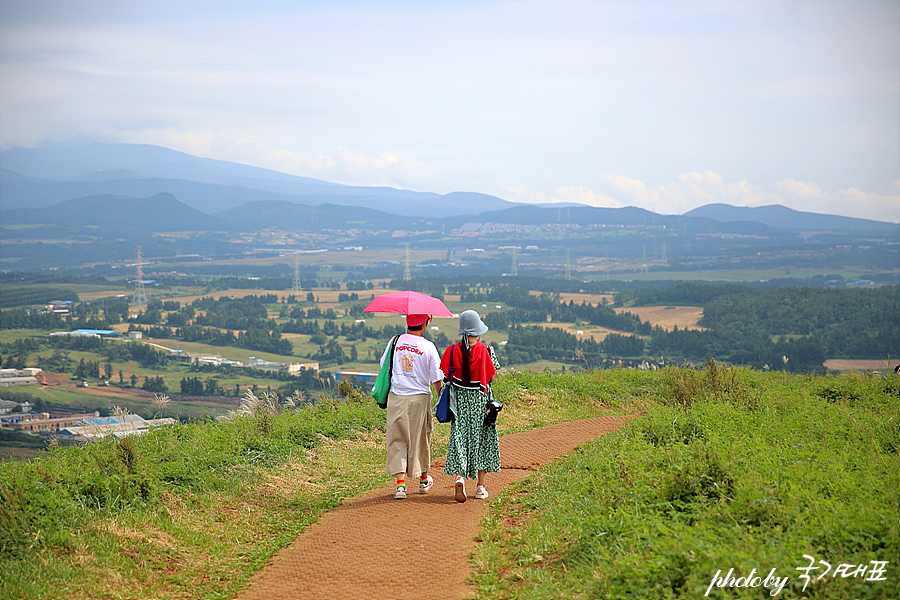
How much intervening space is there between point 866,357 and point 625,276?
102557 millimetres

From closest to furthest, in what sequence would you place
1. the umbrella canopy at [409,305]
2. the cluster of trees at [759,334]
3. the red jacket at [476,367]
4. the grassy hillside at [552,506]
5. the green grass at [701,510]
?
the green grass at [701,510], the grassy hillside at [552,506], the red jacket at [476,367], the umbrella canopy at [409,305], the cluster of trees at [759,334]

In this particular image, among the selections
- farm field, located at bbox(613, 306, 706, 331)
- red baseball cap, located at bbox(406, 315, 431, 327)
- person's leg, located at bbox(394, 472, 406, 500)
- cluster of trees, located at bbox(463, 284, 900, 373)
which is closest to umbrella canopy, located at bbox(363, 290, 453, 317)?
red baseball cap, located at bbox(406, 315, 431, 327)

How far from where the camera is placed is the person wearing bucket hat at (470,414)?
7.16 metres

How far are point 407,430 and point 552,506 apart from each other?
1783 millimetres

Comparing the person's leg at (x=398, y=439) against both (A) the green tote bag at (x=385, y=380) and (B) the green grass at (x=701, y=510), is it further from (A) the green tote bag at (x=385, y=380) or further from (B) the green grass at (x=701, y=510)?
(B) the green grass at (x=701, y=510)

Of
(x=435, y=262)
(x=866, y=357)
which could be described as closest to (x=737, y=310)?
(x=866, y=357)

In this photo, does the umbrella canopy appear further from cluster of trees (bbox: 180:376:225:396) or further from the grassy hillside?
cluster of trees (bbox: 180:376:225:396)

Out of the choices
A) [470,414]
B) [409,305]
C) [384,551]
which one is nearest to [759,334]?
[470,414]

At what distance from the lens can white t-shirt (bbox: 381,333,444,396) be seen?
23.7 ft

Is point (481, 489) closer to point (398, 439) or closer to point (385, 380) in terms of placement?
point (398, 439)

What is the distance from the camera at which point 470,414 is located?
7.22 m

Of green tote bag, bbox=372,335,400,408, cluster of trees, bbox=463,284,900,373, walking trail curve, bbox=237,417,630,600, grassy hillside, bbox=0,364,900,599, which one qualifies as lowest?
cluster of trees, bbox=463,284,900,373

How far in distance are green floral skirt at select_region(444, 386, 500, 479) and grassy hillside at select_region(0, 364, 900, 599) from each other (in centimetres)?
46

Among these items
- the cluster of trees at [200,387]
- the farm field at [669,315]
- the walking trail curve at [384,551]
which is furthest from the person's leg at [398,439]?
the farm field at [669,315]
